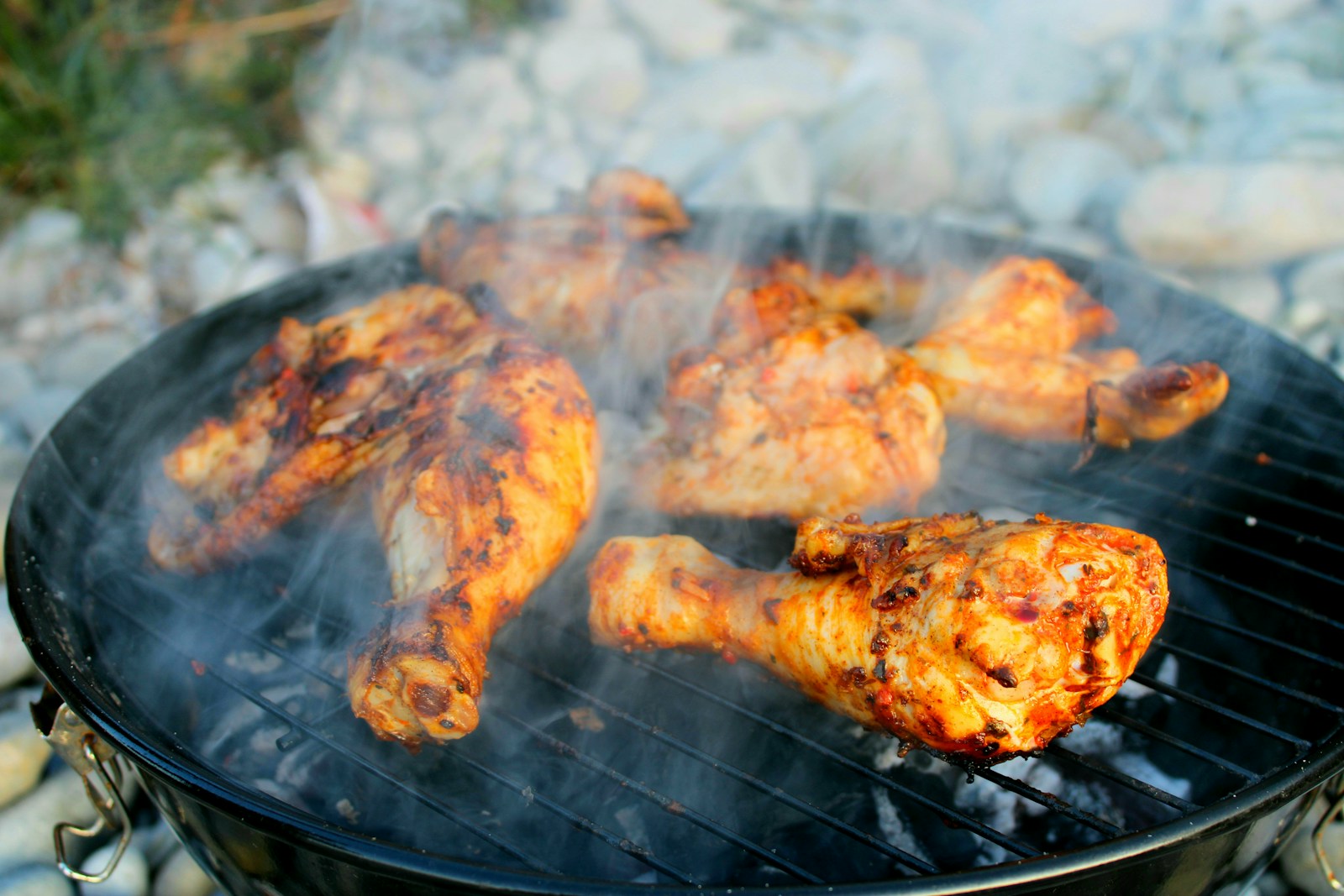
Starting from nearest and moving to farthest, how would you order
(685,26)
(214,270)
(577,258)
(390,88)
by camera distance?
(577,258) → (214,270) → (390,88) → (685,26)

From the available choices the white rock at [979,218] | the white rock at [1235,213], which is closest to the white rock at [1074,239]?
the white rock at [979,218]

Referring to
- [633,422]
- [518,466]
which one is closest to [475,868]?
[518,466]

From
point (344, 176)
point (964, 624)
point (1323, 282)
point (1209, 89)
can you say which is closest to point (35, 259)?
point (344, 176)

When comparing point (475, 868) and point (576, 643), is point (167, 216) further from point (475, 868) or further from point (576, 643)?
point (475, 868)

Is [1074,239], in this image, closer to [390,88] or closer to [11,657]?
[390,88]

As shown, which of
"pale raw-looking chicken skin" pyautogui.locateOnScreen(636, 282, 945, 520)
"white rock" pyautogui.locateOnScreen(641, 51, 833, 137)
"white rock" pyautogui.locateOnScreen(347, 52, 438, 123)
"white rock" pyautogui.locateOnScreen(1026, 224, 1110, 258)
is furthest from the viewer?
"white rock" pyautogui.locateOnScreen(347, 52, 438, 123)

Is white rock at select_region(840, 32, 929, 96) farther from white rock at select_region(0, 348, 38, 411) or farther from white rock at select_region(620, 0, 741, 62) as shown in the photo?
white rock at select_region(0, 348, 38, 411)

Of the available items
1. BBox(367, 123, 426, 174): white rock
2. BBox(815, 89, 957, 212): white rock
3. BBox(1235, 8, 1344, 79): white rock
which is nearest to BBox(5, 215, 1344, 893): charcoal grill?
BBox(815, 89, 957, 212): white rock
